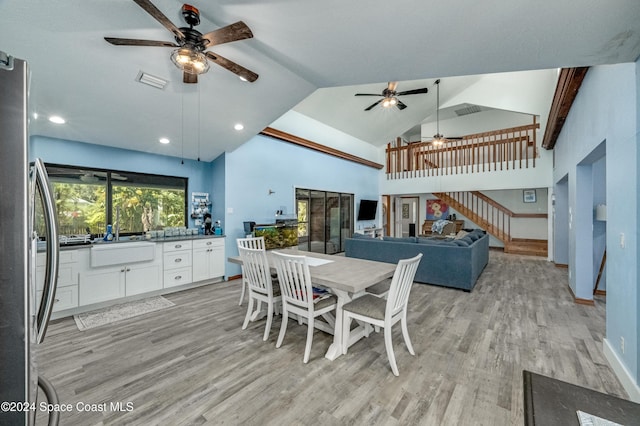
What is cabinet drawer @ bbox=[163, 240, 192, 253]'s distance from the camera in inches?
163

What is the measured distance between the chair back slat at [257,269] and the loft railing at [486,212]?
766 centimetres

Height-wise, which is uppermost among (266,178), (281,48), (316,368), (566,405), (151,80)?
(281,48)

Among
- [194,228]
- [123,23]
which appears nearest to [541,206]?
[194,228]

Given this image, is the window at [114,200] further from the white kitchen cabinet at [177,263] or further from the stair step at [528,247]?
the stair step at [528,247]

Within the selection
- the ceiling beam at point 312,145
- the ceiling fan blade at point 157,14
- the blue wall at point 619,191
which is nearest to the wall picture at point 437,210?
the ceiling beam at point 312,145

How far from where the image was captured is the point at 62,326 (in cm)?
304

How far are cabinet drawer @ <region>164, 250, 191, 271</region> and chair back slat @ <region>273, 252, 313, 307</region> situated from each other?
258 centimetres

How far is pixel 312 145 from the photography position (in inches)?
260

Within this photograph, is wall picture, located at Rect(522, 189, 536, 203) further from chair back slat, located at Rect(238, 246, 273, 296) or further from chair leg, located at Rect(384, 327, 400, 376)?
chair back slat, located at Rect(238, 246, 273, 296)

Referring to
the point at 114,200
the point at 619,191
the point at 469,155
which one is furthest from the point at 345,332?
the point at 469,155

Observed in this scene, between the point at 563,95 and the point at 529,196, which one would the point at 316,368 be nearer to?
the point at 563,95

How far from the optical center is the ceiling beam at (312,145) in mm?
5598

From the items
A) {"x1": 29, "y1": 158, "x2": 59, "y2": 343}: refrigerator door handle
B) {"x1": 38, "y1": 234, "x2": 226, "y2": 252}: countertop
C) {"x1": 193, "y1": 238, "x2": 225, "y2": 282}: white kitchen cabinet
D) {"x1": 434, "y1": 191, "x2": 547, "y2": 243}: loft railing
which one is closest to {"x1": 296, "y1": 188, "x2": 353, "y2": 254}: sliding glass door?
{"x1": 193, "y1": 238, "x2": 225, "y2": 282}: white kitchen cabinet

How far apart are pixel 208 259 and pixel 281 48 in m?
3.59
